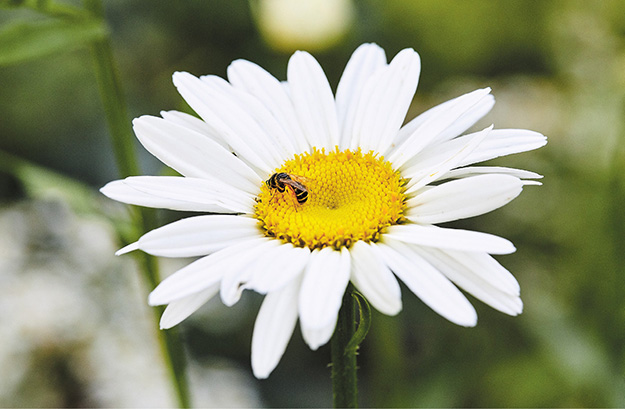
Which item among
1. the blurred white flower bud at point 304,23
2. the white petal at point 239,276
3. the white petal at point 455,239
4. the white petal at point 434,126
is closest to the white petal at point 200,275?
the white petal at point 239,276

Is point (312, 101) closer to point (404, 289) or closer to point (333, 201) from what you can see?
point (333, 201)

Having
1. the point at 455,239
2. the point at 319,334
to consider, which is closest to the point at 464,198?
the point at 455,239

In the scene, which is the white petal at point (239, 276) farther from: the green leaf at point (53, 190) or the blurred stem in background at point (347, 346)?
the green leaf at point (53, 190)

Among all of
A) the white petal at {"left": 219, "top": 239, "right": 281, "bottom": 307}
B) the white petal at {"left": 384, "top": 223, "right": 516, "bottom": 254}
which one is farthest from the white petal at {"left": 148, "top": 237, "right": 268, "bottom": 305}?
the white petal at {"left": 384, "top": 223, "right": 516, "bottom": 254}

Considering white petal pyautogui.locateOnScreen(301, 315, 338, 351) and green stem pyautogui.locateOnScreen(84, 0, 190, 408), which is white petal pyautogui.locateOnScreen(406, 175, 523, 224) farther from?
green stem pyautogui.locateOnScreen(84, 0, 190, 408)

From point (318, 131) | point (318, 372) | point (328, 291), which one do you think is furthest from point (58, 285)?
point (328, 291)

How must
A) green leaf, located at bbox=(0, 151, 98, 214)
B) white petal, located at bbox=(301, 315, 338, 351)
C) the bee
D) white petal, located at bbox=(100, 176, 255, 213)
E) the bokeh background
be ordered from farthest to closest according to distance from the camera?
the bokeh background < green leaf, located at bbox=(0, 151, 98, 214) < the bee < white petal, located at bbox=(100, 176, 255, 213) < white petal, located at bbox=(301, 315, 338, 351)

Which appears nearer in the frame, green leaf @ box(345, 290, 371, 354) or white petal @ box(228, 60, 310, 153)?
green leaf @ box(345, 290, 371, 354)

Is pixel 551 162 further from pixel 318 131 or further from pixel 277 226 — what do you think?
pixel 277 226
